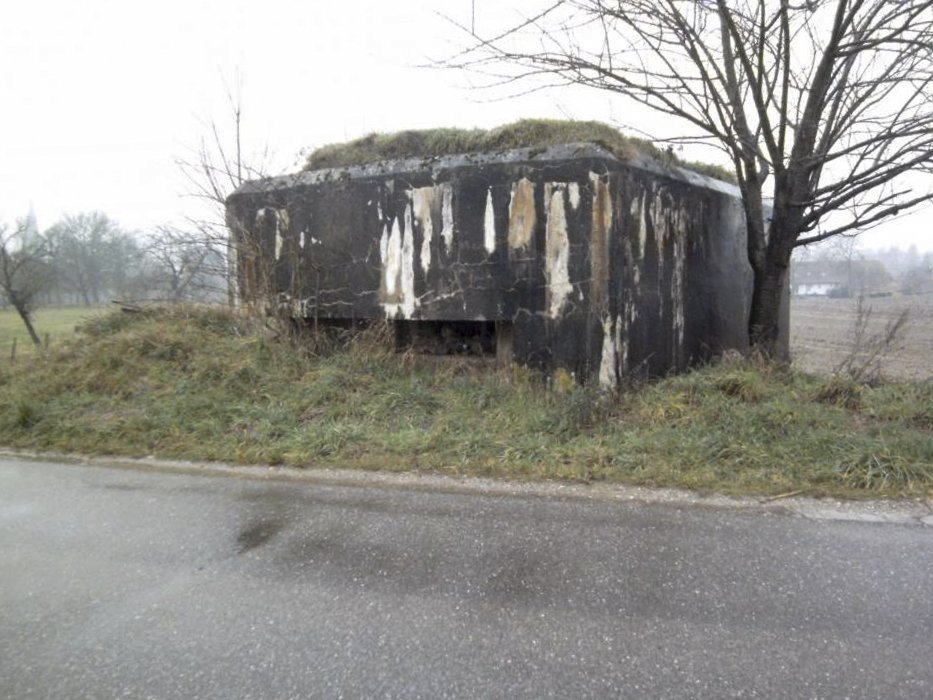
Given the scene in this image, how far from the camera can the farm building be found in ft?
19.3

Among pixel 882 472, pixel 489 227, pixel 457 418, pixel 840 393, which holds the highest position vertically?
pixel 489 227

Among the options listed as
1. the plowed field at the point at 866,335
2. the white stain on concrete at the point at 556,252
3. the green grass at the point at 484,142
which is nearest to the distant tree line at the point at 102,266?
the green grass at the point at 484,142

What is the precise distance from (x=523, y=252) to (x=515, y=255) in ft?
0.31

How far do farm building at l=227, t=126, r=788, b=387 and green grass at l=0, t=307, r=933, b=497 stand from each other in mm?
462

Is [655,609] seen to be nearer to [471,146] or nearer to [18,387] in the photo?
[471,146]

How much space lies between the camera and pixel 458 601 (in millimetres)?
2752

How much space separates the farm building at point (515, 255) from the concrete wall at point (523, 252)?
16 millimetres

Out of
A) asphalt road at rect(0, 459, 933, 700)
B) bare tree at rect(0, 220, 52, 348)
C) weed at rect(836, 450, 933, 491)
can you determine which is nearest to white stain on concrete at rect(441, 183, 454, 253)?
asphalt road at rect(0, 459, 933, 700)

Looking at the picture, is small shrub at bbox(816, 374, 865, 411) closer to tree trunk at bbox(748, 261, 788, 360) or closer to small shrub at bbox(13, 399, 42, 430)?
tree trunk at bbox(748, 261, 788, 360)

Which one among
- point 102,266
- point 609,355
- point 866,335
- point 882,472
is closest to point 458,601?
point 882,472

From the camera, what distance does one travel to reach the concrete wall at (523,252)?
5883 mm

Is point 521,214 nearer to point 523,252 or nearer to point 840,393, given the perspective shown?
point 523,252

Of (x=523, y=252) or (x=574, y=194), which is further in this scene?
(x=523, y=252)

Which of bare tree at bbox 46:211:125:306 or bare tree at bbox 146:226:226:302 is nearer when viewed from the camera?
bare tree at bbox 146:226:226:302
